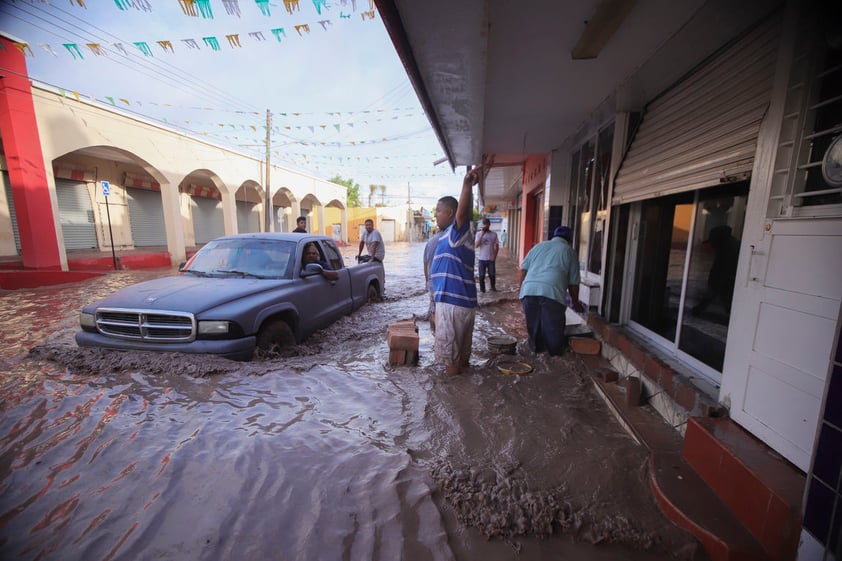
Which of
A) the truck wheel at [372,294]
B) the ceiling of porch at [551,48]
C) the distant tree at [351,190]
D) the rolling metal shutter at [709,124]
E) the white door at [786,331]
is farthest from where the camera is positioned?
the distant tree at [351,190]

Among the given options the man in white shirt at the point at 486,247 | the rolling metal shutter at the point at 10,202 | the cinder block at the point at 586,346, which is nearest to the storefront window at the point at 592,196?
the cinder block at the point at 586,346

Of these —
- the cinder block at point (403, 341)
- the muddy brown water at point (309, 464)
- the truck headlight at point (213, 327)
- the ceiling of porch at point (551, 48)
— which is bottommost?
the muddy brown water at point (309, 464)

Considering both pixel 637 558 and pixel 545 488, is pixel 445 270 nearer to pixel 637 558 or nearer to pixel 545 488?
pixel 545 488

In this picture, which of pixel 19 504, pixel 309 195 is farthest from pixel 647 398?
pixel 309 195

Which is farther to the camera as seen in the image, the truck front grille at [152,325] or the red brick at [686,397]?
the truck front grille at [152,325]

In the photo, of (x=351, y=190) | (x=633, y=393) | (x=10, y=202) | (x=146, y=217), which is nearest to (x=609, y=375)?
(x=633, y=393)

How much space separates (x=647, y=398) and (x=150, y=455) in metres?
3.73

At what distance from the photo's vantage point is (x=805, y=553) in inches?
55.3

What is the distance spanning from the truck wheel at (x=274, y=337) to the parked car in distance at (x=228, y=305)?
0.01 m

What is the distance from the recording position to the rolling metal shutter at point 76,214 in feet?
43.0

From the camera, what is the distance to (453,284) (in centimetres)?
347

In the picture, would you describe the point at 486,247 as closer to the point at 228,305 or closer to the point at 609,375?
the point at 609,375

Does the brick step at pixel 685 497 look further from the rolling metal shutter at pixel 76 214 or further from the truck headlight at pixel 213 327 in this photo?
the rolling metal shutter at pixel 76 214

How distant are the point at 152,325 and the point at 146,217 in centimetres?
1692
